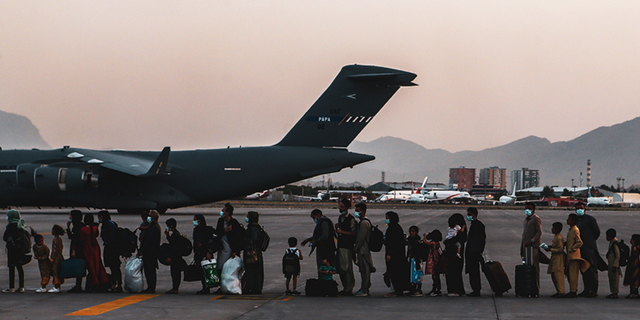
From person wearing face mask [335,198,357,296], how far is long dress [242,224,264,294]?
153 centimetres

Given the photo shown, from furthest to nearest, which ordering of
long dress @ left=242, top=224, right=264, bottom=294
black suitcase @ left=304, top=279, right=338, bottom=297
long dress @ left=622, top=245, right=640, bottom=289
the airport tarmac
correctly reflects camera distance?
long dress @ left=242, top=224, right=264, bottom=294 → black suitcase @ left=304, top=279, right=338, bottom=297 → long dress @ left=622, top=245, right=640, bottom=289 → the airport tarmac

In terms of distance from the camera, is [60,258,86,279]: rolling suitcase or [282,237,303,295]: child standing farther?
[60,258,86,279]: rolling suitcase

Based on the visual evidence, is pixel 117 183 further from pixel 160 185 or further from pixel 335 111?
pixel 335 111

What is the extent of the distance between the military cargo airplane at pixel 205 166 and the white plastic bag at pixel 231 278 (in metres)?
21.1

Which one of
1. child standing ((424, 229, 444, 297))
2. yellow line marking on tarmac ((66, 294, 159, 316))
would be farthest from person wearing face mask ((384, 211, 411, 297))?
yellow line marking on tarmac ((66, 294, 159, 316))

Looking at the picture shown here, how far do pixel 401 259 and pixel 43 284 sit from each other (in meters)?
6.84

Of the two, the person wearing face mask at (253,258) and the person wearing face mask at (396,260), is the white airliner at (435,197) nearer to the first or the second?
the person wearing face mask at (396,260)

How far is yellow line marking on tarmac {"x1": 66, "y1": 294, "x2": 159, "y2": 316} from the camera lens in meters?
9.36

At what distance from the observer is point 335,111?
33156 millimetres

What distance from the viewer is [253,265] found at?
38.0 feet

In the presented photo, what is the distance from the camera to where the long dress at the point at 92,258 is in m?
11.7

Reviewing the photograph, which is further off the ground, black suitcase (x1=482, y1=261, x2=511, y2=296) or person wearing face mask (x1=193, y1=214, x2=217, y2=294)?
person wearing face mask (x1=193, y1=214, x2=217, y2=294)

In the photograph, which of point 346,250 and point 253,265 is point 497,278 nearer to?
point 346,250

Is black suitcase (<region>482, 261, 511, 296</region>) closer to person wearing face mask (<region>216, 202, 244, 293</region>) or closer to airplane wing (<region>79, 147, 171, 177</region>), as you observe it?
person wearing face mask (<region>216, 202, 244, 293</region>)
